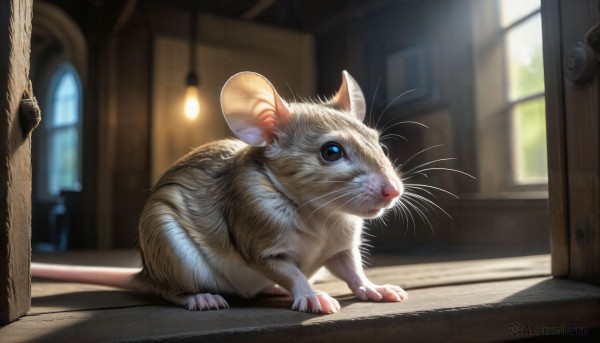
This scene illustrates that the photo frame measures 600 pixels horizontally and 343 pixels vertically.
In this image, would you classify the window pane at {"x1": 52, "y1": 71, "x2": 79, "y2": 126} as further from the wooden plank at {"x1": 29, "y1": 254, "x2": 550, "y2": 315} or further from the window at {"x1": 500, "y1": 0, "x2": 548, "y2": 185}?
the window at {"x1": 500, "y1": 0, "x2": 548, "y2": 185}

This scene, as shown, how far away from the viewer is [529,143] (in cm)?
256

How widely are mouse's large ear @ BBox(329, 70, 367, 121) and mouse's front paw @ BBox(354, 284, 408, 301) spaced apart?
18.7 inches

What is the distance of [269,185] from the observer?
1.25 meters

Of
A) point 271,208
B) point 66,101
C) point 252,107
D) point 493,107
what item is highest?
point 66,101

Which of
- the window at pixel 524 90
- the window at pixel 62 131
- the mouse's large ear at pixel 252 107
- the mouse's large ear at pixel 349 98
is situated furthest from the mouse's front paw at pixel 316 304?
the window at pixel 62 131

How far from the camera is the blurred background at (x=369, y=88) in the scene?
255 cm

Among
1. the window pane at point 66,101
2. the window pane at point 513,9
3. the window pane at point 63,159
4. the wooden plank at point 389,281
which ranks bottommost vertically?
the wooden plank at point 389,281

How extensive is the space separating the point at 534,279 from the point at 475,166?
1452 millimetres

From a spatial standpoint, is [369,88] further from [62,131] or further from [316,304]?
[62,131]

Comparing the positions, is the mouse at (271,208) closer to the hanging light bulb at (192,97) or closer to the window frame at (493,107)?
the hanging light bulb at (192,97)

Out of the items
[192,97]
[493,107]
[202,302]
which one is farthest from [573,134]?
[192,97]

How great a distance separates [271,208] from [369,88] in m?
1.82

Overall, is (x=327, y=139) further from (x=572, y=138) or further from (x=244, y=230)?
(x=572, y=138)

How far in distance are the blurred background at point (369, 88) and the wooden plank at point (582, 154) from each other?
71 centimetres
